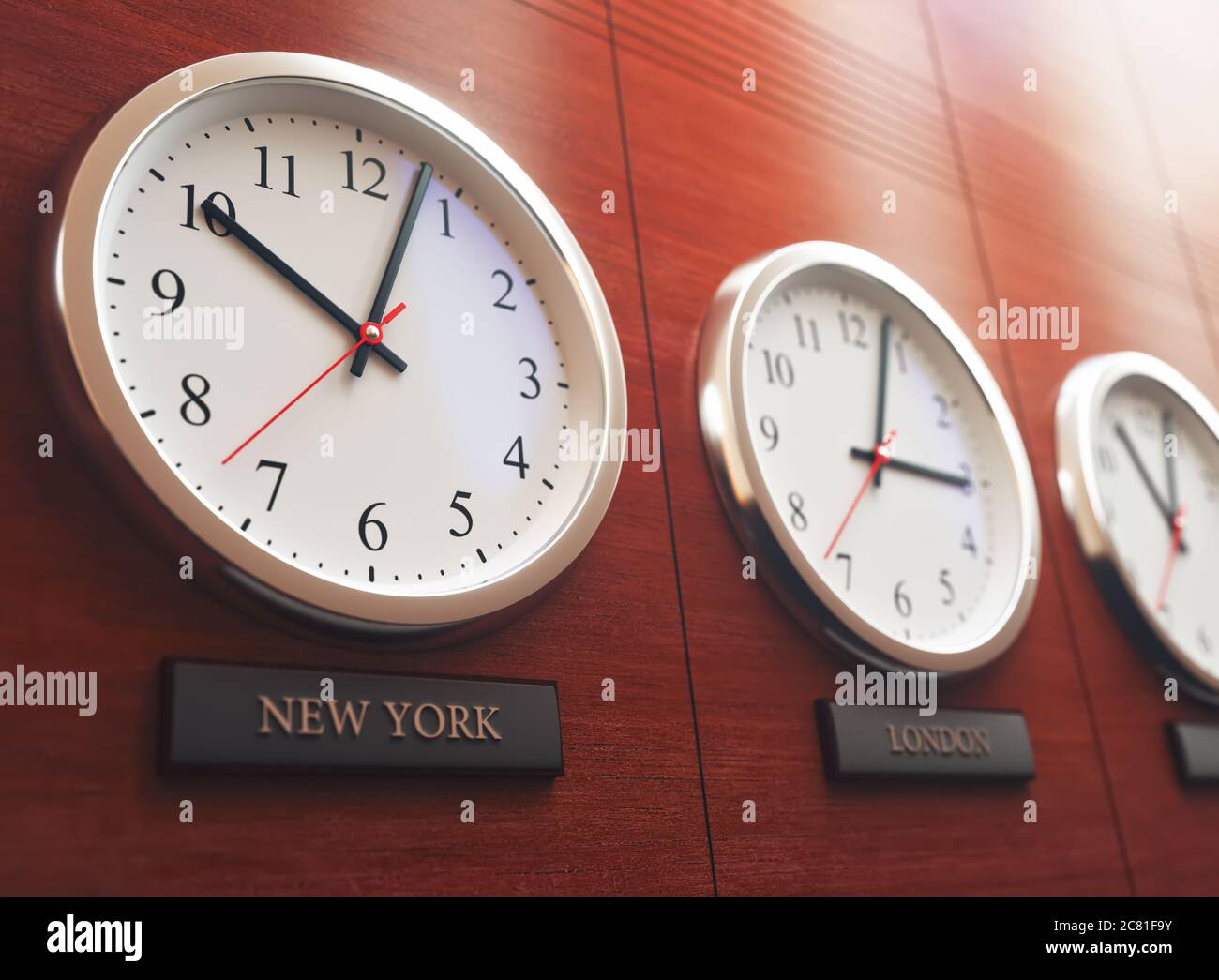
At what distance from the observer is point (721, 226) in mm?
1734

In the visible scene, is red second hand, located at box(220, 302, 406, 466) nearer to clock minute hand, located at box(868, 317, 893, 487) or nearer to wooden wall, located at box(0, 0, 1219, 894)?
wooden wall, located at box(0, 0, 1219, 894)

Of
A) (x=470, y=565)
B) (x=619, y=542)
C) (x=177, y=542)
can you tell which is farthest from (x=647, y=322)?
(x=177, y=542)

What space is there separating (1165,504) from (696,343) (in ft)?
3.67

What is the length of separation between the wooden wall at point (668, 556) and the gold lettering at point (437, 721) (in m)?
0.05

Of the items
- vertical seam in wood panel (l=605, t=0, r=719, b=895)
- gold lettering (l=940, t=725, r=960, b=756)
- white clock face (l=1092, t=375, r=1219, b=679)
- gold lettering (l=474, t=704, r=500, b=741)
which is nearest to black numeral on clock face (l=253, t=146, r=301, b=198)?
vertical seam in wood panel (l=605, t=0, r=719, b=895)

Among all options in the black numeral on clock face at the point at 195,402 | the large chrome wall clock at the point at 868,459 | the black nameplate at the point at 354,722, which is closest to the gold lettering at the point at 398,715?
the black nameplate at the point at 354,722

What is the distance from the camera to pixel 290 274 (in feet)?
3.97

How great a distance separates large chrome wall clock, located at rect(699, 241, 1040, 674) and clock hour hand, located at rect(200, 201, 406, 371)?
0.49m

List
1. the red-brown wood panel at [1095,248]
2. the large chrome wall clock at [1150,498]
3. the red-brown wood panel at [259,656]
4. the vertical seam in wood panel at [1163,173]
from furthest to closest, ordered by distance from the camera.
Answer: the vertical seam in wood panel at [1163,173]
the large chrome wall clock at [1150,498]
the red-brown wood panel at [1095,248]
the red-brown wood panel at [259,656]

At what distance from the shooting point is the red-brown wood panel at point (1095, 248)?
5.96 feet

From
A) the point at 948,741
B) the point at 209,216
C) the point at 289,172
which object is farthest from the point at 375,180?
the point at 948,741

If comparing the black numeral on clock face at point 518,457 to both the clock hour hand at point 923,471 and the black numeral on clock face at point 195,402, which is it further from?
the clock hour hand at point 923,471

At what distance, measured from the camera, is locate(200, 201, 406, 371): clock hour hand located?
1.19m
